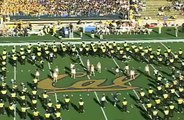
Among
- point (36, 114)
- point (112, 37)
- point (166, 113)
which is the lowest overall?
point (166, 113)

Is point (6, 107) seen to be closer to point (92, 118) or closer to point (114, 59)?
point (92, 118)

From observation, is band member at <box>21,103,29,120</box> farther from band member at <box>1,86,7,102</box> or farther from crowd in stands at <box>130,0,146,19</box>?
crowd in stands at <box>130,0,146,19</box>

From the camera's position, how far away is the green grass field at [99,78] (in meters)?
32.5

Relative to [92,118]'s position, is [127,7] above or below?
above

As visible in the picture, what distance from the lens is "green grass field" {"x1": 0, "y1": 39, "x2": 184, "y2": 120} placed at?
3253cm

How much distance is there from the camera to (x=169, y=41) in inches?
1797

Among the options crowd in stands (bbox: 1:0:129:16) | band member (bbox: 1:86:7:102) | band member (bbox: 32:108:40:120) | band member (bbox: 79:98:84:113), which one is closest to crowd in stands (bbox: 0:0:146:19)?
crowd in stands (bbox: 1:0:129:16)

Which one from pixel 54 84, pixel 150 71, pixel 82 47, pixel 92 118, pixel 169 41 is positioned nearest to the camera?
pixel 92 118

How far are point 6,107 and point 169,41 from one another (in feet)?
55.6

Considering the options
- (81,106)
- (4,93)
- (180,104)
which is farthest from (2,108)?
(180,104)

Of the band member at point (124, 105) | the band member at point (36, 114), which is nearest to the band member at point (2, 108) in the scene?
the band member at point (36, 114)

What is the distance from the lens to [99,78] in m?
37.9

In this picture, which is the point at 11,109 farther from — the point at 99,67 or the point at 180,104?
the point at 180,104

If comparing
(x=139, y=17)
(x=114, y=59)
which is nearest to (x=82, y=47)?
(x=114, y=59)
